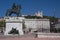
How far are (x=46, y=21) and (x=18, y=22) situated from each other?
26611mm

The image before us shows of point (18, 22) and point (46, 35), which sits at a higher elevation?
point (18, 22)

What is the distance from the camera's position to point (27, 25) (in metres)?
45.8

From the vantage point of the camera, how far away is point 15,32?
19.8m

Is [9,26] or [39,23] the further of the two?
[39,23]

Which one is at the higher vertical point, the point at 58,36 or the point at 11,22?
the point at 11,22

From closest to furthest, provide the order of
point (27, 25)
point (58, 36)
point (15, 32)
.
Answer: point (58, 36), point (15, 32), point (27, 25)

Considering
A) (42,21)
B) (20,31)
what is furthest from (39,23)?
(20,31)

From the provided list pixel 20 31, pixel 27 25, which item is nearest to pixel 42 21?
pixel 27 25

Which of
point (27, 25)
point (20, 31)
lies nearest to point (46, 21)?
point (27, 25)

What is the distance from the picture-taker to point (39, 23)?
45.9 meters

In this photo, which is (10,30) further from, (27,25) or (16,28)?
(27,25)

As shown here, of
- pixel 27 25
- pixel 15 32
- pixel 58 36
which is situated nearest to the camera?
pixel 58 36

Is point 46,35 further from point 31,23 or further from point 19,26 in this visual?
point 31,23

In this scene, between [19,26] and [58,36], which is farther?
[19,26]
